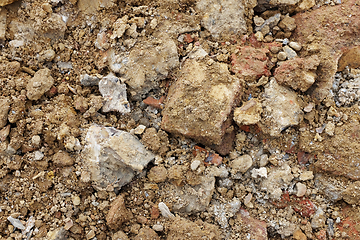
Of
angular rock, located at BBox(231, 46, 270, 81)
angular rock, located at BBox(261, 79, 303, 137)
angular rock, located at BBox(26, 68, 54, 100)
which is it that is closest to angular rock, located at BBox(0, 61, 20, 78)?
angular rock, located at BBox(26, 68, 54, 100)

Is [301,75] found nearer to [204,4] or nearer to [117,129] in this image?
[204,4]

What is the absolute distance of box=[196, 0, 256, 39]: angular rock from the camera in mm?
2822

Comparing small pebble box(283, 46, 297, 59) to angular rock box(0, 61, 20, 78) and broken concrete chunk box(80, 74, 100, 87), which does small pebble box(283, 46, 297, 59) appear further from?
angular rock box(0, 61, 20, 78)

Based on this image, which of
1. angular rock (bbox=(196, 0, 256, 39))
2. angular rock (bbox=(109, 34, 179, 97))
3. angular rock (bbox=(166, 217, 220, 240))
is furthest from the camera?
angular rock (bbox=(196, 0, 256, 39))

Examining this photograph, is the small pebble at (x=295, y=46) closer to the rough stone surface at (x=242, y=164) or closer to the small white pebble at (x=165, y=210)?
the rough stone surface at (x=242, y=164)

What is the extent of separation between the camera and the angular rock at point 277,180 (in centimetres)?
263

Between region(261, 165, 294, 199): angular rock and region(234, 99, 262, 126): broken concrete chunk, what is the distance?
0.55 m

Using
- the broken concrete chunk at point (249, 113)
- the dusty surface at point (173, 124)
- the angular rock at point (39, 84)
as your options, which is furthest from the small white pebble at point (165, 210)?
the angular rock at point (39, 84)

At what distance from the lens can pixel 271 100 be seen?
262 cm

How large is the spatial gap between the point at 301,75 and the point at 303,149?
707 millimetres

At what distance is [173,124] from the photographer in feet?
8.61

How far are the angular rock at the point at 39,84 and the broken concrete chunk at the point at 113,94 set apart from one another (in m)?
0.51

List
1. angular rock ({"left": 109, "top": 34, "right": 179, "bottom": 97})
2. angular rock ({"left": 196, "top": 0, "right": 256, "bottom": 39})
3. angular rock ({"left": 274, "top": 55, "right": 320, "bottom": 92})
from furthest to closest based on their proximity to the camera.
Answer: angular rock ({"left": 196, "top": 0, "right": 256, "bottom": 39}) → angular rock ({"left": 109, "top": 34, "right": 179, "bottom": 97}) → angular rock ({"left": 274, "top": 55, "right": 320, "bottom": 92})

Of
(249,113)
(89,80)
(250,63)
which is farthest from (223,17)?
(89,80)
